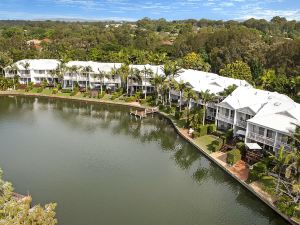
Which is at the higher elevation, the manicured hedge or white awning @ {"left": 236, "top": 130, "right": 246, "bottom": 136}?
white awning @ {"left": 236, "top": 130, "right": 246, "bottom": 136}

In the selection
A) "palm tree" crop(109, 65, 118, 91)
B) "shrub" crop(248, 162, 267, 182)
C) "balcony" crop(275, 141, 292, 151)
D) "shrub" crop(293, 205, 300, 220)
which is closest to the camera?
"shrub" crop(293, 205, 300, 220)

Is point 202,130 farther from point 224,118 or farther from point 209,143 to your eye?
point 224,118

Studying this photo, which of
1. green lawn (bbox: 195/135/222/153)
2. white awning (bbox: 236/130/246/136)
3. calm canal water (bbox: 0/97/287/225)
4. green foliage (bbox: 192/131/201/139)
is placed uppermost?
white awning (bbox: 236/130/246/136)

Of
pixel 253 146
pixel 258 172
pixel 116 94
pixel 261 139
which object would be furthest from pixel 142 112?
pixel 258 172

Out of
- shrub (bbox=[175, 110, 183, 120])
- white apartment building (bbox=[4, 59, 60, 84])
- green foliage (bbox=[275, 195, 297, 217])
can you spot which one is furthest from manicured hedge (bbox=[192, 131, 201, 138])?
white apartment building (bbox=[4, 59, 60, 84])

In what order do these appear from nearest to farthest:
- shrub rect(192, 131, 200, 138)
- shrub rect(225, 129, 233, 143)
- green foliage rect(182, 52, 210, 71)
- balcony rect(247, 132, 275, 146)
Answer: balcony rect(247, 132, 275, 146) → shrub rect(225, 129, 233, 143) → shrub rect(192, 131, 200, 138) → green foliage rect(182, 52, 210, 71)

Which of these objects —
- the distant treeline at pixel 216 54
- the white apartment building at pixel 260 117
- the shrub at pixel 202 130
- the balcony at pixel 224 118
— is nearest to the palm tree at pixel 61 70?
the distant treeline at pixel 216 54

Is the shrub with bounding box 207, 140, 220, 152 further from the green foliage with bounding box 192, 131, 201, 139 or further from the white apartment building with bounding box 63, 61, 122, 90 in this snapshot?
the white apartment building with bounding box 63, 61, 122, 90

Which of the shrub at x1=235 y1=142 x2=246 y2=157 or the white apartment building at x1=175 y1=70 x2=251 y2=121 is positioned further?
the white apartment building at x1=175 y1=70 x2=251 y2=121
